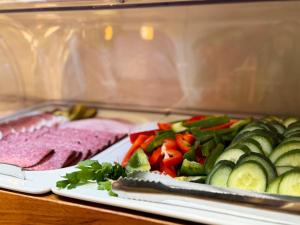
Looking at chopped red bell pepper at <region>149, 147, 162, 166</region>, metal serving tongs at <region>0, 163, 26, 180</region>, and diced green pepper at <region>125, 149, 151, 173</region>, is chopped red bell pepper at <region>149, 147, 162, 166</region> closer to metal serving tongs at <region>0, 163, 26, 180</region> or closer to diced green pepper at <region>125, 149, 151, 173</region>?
diced green pepper at <region>125, 149, 151, 173</region>

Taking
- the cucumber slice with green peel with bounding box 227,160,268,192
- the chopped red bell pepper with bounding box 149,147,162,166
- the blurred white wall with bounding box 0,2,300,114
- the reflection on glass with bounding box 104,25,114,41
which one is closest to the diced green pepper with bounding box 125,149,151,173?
the chopped red bell pepper with bounding box 149,147,162,166

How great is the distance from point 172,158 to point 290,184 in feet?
0.93

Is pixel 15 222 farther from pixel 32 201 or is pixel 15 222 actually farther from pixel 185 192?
pixel 185 192

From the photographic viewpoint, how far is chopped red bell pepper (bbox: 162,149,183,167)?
847 millimetres

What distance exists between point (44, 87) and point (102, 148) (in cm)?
70

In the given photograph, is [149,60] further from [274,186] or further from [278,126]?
[274,186]

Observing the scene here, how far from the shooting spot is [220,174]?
722 mm

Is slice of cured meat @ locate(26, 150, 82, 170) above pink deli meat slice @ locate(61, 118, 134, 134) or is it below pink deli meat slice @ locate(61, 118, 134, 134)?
below

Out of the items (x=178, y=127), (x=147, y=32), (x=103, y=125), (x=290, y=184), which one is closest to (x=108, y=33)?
(x=147, y=32)

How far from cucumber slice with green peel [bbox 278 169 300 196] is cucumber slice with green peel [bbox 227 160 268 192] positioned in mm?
31

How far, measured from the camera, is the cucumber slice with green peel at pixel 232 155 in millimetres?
772

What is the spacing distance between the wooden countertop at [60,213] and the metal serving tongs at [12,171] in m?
0.05

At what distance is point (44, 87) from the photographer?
161 cm

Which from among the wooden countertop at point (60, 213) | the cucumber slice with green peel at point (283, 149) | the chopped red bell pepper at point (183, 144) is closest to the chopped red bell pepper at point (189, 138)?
the chopped red bell pepper at point (183, 144)
